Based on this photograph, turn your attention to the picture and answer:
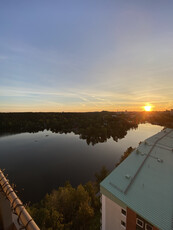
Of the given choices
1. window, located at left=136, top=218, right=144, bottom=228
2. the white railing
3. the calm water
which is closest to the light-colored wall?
window, located at left=136, top=218, right=144, bottom=228

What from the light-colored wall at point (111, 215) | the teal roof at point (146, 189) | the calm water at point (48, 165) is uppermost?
the teal roof at point (146, 189)

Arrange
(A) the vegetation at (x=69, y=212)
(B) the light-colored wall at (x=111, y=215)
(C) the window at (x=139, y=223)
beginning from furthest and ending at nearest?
(A) the vegetation at (x=69, y=212), (B) the light-colored wall at (x=111, y=215), (C) the window at (x=139, y=223)

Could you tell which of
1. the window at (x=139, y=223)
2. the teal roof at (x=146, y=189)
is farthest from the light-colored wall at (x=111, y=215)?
the window at (x=139, y=223)

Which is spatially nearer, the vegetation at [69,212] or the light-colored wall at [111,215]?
the light-colored wall at [111,215]

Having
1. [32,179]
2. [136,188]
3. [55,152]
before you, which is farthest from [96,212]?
[55,152]

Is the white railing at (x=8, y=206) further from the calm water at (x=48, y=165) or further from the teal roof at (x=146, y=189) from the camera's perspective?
the calm water at (x=48, y=165)

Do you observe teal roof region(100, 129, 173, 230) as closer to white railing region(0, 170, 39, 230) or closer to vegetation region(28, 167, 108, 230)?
vegetation region(28, 167, 108, 230)

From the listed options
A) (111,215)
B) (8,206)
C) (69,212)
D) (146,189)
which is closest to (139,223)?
(146,189)

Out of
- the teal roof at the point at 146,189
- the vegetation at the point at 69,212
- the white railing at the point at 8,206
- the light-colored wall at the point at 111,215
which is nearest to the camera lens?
the white railing at the point at 8,206

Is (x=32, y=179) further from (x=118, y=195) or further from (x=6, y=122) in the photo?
(x=6, y=122)
